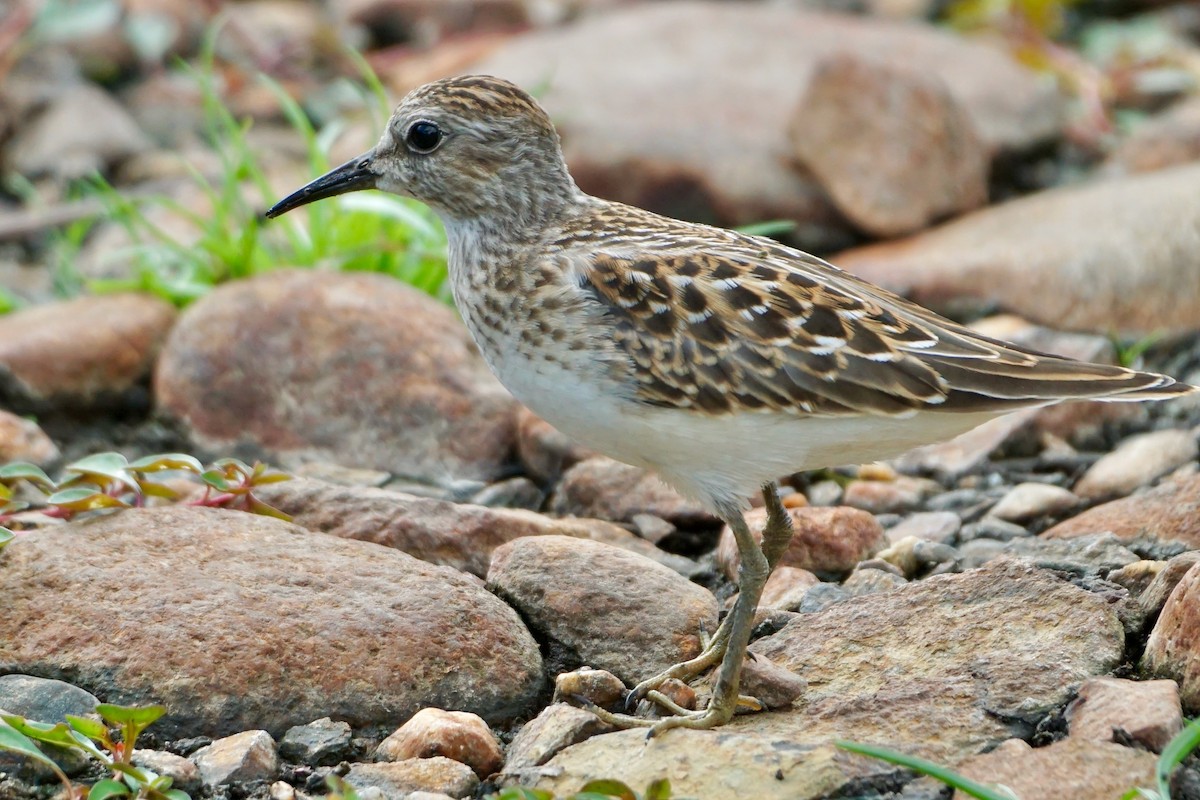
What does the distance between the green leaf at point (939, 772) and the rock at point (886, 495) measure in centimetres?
284

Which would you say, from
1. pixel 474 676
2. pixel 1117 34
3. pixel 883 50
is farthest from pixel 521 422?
pixel 1117 34

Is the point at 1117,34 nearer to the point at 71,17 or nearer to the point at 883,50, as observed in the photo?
the point at 883,50

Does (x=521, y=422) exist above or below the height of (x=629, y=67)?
below

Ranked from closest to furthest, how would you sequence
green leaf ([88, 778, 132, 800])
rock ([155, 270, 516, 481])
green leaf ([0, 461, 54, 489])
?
green leaf ([88, 778, 132, 800]), green leaf ([0, 461, 54, 489]), rock ([155, 270, 516, 481])

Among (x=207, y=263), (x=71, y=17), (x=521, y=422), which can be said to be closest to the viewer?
(x=521, y=422)

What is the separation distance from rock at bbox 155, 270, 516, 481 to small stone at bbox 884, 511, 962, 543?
1909 millimetres

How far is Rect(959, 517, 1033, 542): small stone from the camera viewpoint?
637 centimetres

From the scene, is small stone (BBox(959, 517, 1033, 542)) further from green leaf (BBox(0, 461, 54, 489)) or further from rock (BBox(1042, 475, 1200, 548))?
green leaf (BBox(0, 461, 54, 489))

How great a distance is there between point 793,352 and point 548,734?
1506mm

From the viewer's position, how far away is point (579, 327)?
5.23 meters

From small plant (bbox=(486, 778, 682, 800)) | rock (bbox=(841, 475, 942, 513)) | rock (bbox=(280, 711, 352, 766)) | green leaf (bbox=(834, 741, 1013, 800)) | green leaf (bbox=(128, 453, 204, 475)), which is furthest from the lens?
rock (bbox=(841, 475, 942, 513))

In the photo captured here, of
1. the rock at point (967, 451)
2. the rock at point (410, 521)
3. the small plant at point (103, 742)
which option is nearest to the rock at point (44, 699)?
the small plant at point (103, 742)

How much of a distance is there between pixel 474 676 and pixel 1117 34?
9.82 metres

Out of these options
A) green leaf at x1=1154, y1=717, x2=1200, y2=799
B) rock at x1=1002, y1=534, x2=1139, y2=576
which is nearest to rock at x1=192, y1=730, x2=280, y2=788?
green leaf at x1=1154, y1=717, x2=1200, y2=799
